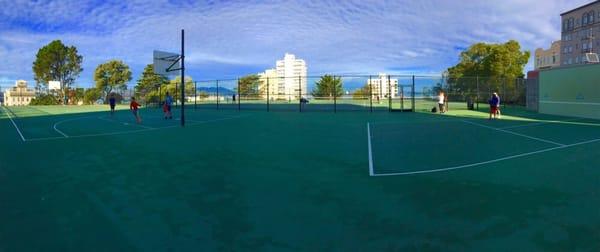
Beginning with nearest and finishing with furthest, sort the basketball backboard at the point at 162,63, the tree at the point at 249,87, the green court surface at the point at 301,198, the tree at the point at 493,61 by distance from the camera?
the green court surface at the point at 301,198, the basketball backboard at the point at 162,63, the tree at the point at 249,87, the tree at the point at 493,61

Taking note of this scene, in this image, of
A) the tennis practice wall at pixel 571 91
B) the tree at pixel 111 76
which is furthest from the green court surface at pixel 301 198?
the tree at pixel 111 76

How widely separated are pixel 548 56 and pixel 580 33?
66.4 feet

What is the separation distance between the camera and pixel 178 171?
7.77 m

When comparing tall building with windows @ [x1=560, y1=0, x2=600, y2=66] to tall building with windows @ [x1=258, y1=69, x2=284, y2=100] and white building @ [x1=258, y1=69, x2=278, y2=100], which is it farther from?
tall building with windows @ [x1=258, y1=69, x2=284, y2=100]

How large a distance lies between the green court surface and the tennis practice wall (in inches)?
528

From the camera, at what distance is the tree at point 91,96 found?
5682 cm

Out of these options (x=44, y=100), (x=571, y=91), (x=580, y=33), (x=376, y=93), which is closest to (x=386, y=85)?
(x=376, y=93)

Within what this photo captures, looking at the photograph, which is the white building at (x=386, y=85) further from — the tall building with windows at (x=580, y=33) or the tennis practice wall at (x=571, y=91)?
the tall building with windows at (x=580, y=33)

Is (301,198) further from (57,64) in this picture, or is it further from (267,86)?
(57,64)

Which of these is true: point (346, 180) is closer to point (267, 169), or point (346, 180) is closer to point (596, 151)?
point (267, 169)

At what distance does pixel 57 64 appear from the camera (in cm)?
5675

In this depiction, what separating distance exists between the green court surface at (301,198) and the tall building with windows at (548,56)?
94.7 meters

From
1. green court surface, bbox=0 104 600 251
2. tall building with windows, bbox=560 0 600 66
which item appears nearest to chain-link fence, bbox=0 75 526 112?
green court surface, bbox=0 104 600 251

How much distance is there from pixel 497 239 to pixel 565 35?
9623 cm
